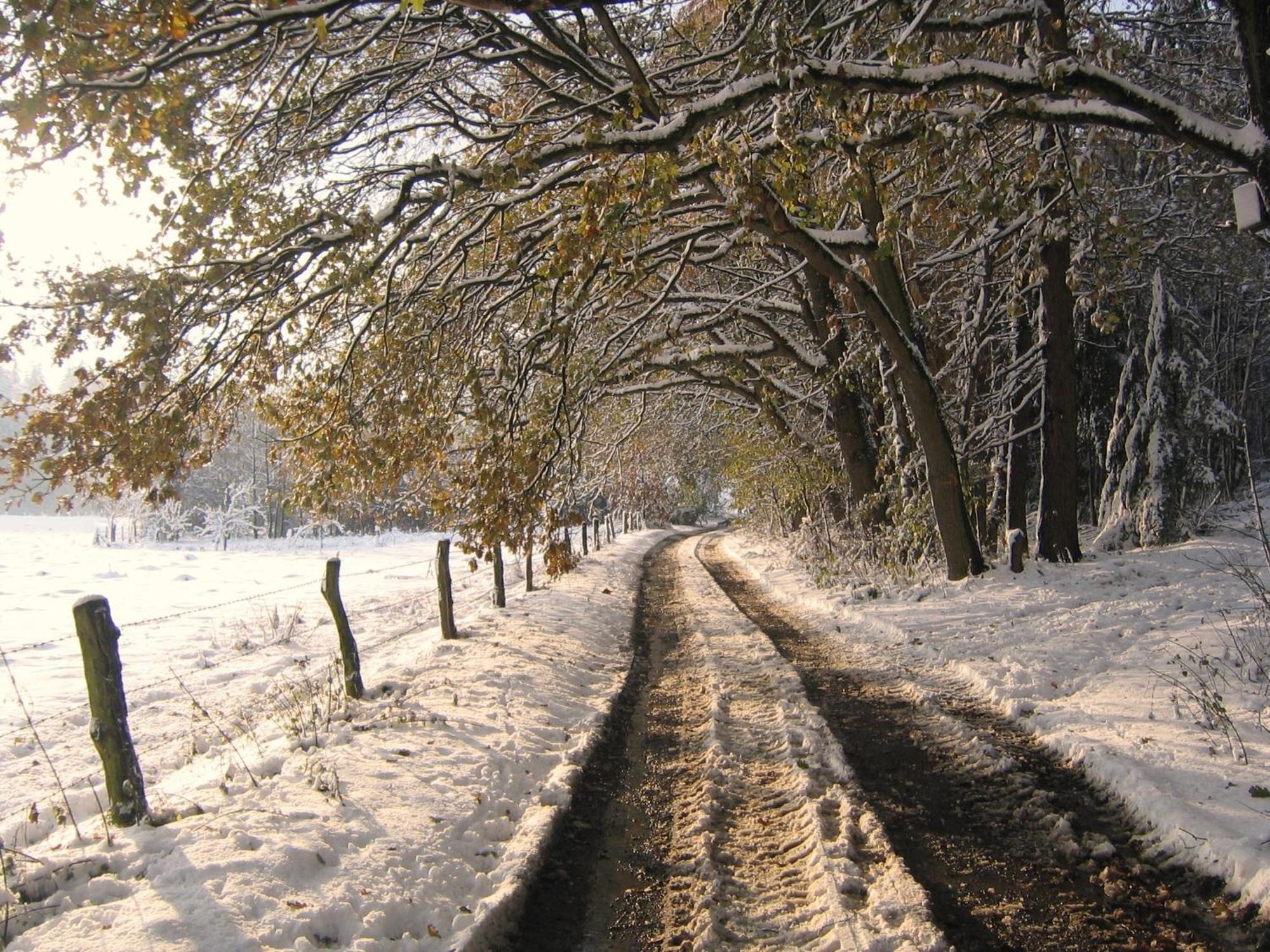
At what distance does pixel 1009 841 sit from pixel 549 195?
7.88m

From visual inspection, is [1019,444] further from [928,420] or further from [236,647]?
[236,647]

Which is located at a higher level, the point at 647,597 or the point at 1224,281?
the point at 1224,281

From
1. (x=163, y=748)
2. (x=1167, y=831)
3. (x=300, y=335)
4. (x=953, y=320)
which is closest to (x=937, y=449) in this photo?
(x=953, y=320)

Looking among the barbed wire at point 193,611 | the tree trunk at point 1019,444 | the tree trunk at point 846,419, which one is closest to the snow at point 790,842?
the tree trunk at point 1019,444

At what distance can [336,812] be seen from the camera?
4.43m

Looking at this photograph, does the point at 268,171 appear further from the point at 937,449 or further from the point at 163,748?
the point at 937,449

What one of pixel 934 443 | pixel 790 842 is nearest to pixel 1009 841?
pixel 790 842

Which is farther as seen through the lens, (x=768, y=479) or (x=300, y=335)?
(x=768, y=479)

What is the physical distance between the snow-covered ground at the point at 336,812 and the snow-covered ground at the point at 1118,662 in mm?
3438

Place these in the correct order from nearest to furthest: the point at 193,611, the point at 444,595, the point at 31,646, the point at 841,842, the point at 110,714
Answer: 1. the point at 841,842
2. the point at 110,714
3. the point at 444,595
4. the point at 31,646
5. the point at 193,611

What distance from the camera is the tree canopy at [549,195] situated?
5031 millimetres

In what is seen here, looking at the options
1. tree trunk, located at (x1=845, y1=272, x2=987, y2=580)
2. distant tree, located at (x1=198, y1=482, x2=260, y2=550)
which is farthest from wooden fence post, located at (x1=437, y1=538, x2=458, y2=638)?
distant tree, located at (x1=198, y1=482, x2=260, y2=550)

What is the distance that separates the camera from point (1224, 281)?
17.7 metres

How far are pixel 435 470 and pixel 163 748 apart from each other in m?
4.52
